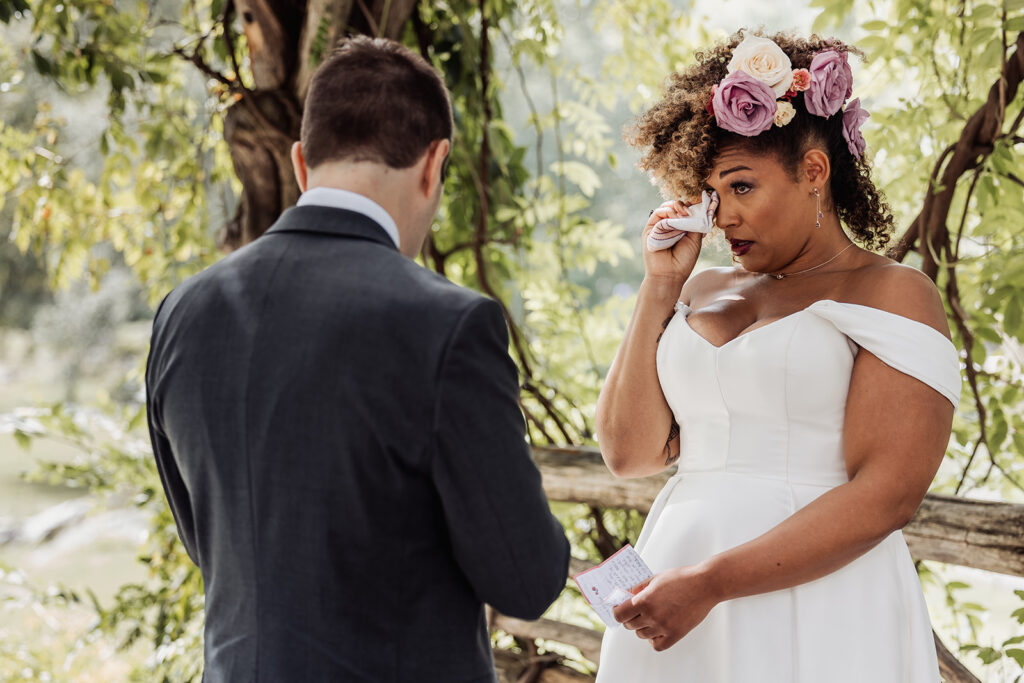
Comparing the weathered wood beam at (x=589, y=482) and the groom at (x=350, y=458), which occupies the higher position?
the groom at (x=350, y=458)

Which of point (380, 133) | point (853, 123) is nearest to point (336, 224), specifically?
point (380, 133)

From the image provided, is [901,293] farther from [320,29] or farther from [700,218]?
[320,29]

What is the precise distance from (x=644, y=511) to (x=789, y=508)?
1180 mm

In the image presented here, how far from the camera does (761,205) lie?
163 centimetres

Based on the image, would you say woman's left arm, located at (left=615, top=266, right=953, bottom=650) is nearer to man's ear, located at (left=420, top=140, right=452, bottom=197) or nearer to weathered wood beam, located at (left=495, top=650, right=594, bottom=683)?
man's ear, located at (left=420, top=140, right=452, bottom=197)

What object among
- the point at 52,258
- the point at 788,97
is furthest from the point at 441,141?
the point at 52,258

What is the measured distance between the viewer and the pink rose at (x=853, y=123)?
163 centimetres

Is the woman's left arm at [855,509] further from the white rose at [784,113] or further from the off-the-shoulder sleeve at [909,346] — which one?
the white rose at [784,113]

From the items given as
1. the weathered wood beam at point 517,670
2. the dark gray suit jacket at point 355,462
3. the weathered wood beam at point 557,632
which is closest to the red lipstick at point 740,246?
the dark gray suit jacket at point 355,462

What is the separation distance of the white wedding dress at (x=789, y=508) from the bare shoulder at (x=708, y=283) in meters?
0.22

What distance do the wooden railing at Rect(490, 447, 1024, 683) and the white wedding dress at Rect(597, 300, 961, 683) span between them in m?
0.59

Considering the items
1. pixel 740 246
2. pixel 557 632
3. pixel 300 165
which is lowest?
pixel 557 632

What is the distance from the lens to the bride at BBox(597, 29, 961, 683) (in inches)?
57.2

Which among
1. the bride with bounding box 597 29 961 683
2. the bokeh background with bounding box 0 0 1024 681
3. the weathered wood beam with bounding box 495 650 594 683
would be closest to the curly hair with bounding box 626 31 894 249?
the bride with bounding box 597 29 961 683
